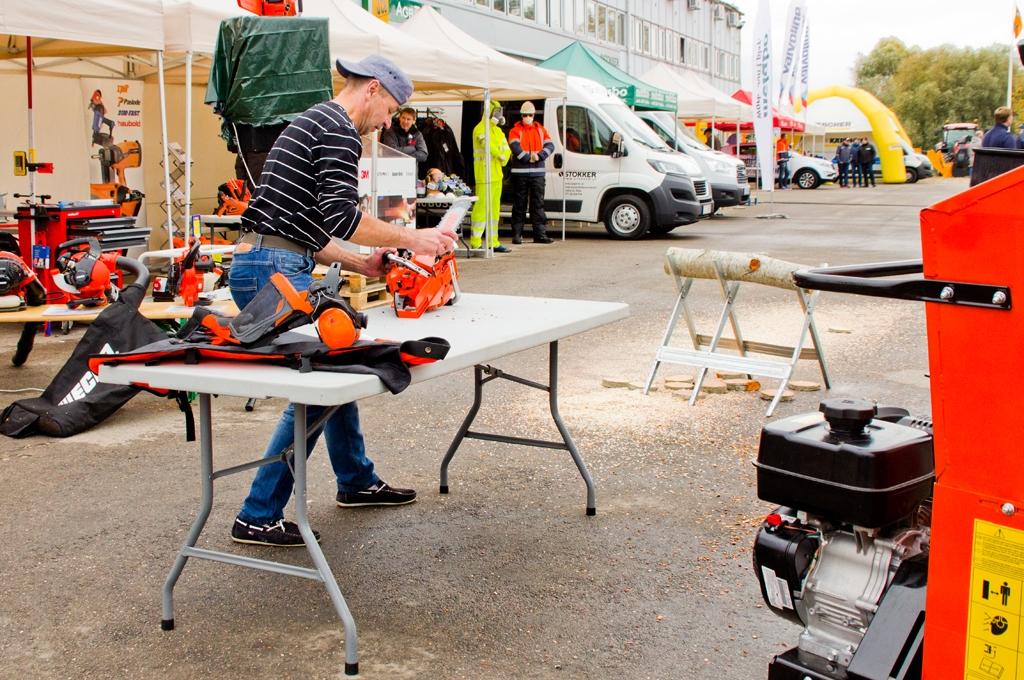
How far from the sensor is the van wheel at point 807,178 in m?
38.2

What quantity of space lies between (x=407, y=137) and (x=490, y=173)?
4.51ft

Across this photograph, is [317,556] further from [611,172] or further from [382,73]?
[611,172]

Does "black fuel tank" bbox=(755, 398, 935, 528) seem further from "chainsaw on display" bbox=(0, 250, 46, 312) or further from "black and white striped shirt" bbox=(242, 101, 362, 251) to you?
"chainsaw on display" bbox=(0, 250, 46, 312)

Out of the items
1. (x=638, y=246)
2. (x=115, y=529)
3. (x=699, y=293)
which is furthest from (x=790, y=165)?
(x=115, y=529)

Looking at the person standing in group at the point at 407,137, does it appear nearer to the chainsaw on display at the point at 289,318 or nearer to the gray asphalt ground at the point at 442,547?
the gray asphalt ground at the point at 442,547

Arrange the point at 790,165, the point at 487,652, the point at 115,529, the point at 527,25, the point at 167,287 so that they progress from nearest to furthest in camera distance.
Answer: the point at 487,652
the point at 115,529
the point at 167,287
the point at 527,25
the point at 790,165

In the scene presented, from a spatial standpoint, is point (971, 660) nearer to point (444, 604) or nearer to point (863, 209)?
point (444, 604)

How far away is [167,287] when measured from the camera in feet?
24.3

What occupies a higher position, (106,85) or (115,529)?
(106,85)

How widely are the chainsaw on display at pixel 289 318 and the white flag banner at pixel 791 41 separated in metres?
23.9

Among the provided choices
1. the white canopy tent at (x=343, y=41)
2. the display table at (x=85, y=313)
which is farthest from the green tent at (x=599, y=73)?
the display table at (x=85, y=313)

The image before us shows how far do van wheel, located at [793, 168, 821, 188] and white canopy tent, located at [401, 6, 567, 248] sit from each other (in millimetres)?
24767

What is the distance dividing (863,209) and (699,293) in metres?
16.8

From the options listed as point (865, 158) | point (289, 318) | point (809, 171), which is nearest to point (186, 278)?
point (289, 318)
